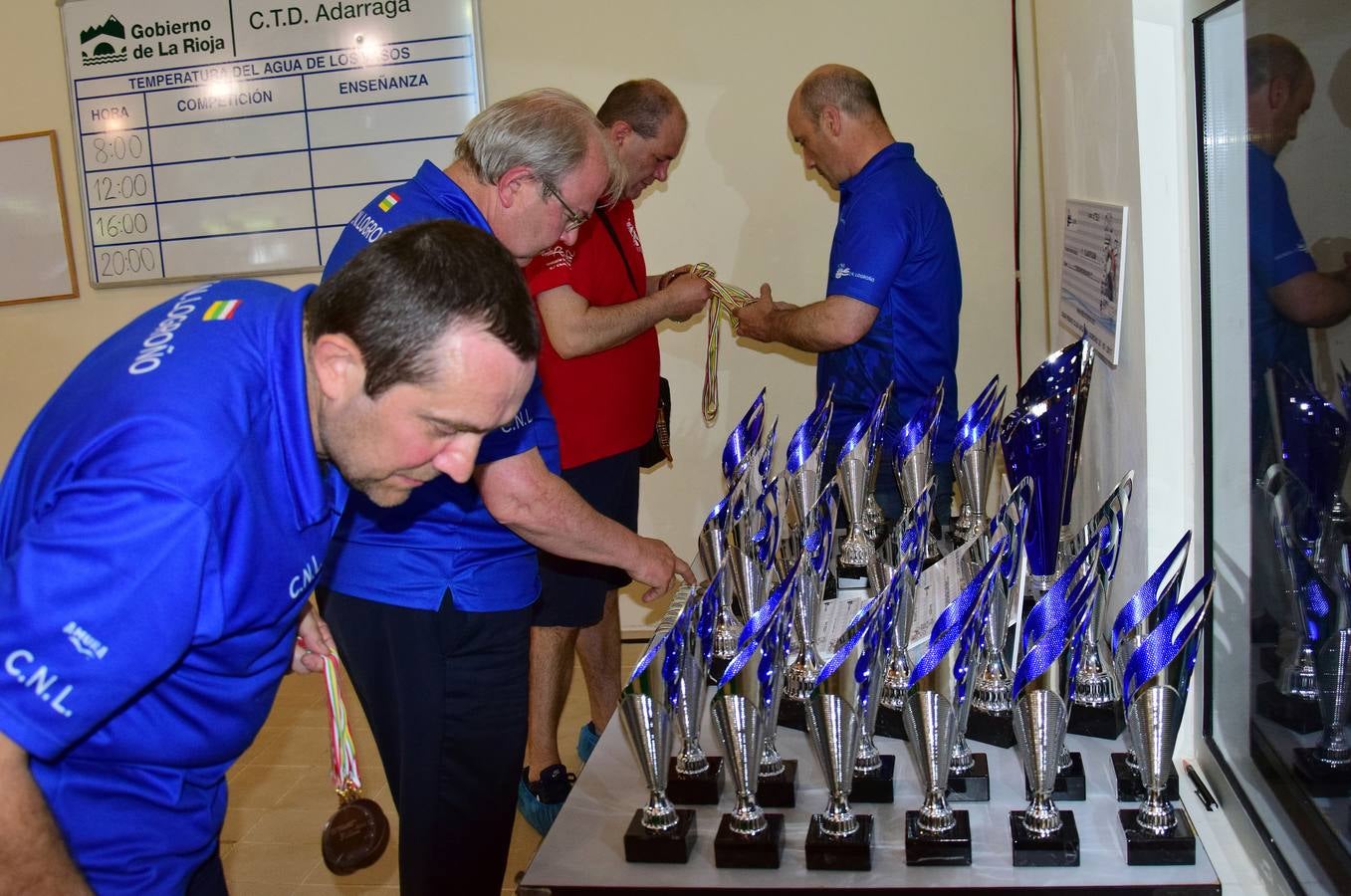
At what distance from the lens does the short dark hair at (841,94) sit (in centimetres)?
266

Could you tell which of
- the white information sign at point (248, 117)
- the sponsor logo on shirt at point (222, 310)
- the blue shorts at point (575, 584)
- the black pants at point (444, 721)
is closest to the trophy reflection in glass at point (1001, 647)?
the black pants at point (444, 721)

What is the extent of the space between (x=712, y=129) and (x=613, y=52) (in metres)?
0.39

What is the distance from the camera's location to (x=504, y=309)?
3.43 ft

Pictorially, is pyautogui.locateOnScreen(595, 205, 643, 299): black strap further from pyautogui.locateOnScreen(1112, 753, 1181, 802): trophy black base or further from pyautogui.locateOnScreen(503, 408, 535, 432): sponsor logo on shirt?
pyautogui.locateOnScreen(1112, 753, 1181, 802): trophy black base

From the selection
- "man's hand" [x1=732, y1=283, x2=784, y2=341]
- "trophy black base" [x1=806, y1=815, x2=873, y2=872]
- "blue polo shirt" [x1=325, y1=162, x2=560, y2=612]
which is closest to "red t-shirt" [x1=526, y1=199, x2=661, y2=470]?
"man's hand" [x1=732, y1=283, x2=784, y2=341]

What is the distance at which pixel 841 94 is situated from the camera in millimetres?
2666

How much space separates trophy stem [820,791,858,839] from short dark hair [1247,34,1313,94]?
0.82 m

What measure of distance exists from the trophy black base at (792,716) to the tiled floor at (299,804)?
1.16 m

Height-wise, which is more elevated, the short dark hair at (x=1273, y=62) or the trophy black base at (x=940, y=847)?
the short dark hair at (x=1273, y=62)

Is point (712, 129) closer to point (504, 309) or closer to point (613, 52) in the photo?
point (613, 52)

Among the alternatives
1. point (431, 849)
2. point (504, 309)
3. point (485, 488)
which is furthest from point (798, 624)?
point (504, 309)

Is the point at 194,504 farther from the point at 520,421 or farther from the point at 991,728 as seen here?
the point at 991,728

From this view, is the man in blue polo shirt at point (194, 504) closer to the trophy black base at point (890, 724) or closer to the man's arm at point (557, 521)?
the man's arm at point (557, 521)

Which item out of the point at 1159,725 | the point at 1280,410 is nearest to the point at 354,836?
the point at 1159,725
